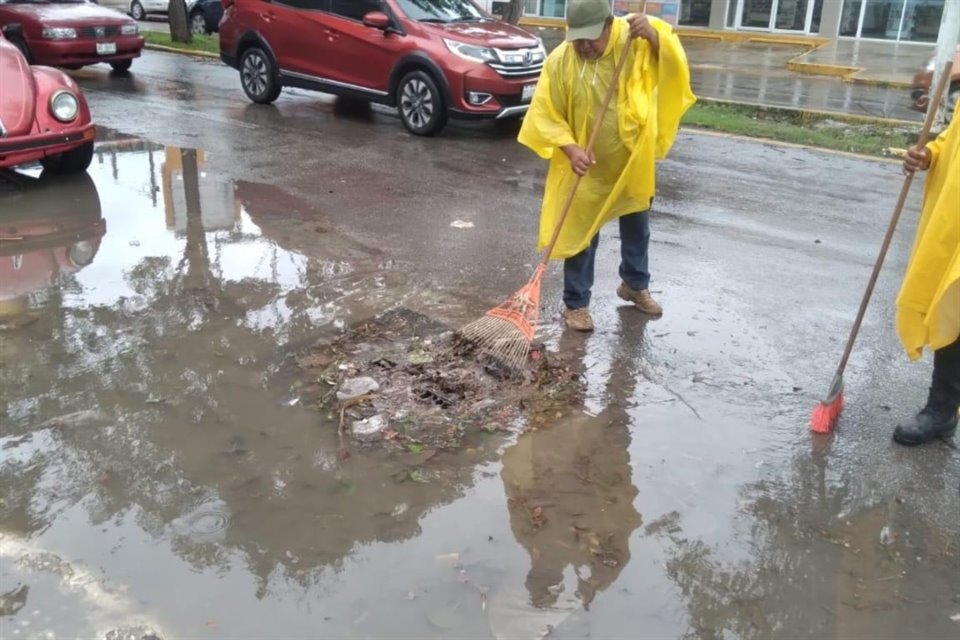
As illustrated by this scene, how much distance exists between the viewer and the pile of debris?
3941 mm

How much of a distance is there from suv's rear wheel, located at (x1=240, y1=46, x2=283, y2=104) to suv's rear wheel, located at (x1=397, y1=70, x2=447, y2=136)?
7.61ft

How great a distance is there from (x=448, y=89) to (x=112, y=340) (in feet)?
19.4

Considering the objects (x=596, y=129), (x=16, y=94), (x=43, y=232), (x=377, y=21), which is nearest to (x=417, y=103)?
(x=377, y=21)

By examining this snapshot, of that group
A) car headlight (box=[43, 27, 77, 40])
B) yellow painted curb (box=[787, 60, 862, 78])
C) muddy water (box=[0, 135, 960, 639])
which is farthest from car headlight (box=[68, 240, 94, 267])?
yellow painted curb (box=[787, 60, 862, 78])

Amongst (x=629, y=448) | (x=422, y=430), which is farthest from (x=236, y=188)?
(x=629, y=448)

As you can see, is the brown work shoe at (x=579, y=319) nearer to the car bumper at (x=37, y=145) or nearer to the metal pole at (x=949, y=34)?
the car bumper at (x=37, y=145)

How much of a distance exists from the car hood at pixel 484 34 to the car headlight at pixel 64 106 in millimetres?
4029

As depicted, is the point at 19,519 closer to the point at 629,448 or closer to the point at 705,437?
the point at 629,448

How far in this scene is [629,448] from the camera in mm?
3855

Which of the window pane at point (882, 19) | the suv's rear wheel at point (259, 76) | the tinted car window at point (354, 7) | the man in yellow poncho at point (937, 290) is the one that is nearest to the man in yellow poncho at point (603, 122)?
the man in yellow poncho at point (937, 290)

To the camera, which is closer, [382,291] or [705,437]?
[705,437]

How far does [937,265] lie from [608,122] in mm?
1763

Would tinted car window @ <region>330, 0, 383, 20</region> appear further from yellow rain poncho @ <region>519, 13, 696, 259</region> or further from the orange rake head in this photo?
the orange rake head

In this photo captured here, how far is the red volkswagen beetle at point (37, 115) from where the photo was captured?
705 cm
